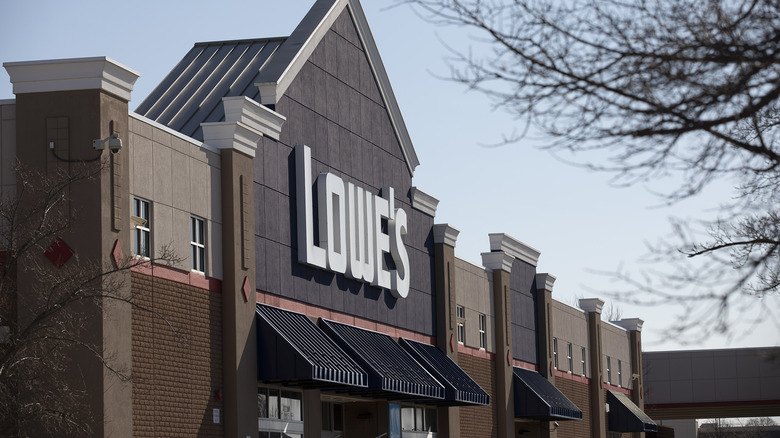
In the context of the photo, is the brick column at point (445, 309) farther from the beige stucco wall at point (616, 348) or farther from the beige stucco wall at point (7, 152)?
the beige stucco wall at point (616, 348)

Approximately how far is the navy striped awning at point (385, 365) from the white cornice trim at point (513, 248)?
1150 centimetres

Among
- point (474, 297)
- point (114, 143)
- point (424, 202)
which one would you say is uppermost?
point (424, 202)

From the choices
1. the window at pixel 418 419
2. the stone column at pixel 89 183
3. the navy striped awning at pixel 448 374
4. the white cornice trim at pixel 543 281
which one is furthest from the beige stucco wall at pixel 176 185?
the white cornice trim at pixel 543 281

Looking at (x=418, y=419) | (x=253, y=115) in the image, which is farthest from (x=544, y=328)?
(x=253, y=115)

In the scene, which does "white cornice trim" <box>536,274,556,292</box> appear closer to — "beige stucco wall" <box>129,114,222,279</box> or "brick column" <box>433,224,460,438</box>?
"brick column" <box>433,224,460,438</box>

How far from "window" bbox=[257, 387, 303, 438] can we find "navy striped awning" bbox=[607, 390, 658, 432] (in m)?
32.7

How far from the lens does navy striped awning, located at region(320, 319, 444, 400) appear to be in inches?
1123

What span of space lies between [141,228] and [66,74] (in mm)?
3219

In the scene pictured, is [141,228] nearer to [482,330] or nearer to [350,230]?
[350,230]

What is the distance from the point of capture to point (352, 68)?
32906mm

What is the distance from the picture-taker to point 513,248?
45500 millimetres

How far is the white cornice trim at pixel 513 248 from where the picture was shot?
43.9 meters

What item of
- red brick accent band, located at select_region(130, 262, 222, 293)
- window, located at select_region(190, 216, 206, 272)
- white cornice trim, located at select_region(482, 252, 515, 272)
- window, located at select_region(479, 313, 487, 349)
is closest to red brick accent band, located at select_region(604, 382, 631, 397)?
white cornice trim, located at select_region(482, 252, 515, 272)

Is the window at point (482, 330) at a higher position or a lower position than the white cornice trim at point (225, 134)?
lower
